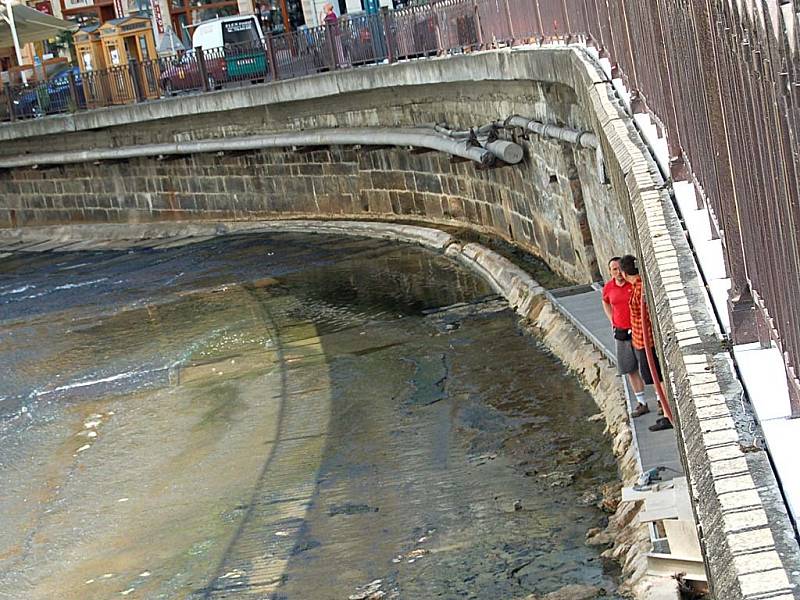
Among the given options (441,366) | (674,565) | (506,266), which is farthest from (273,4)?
(674,565)

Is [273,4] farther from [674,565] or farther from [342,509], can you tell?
[674,565]

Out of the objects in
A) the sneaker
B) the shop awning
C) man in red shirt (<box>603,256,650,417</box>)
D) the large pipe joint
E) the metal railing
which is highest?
the shop awning

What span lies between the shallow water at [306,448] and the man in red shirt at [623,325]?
0.63 m

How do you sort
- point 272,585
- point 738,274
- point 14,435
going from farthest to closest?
point 14,435
point 272,585
point 738,274

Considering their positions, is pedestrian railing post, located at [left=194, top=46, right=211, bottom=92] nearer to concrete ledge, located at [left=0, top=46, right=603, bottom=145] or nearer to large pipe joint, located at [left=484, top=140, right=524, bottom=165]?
concrete ledge, located at [left=0, top=46, right=603, bottom=145]

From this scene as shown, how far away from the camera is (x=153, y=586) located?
33.7 feet

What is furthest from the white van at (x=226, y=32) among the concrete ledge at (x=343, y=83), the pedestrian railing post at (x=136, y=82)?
the concrete ledge at (x=343, y=83)

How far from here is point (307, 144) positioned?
82.3 ft

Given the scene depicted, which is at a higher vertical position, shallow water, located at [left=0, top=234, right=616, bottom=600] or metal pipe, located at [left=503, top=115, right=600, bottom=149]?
metal pipe, located at [left=503, top=115, right=600, bottom=149]

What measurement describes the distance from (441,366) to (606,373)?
3274 millimetres

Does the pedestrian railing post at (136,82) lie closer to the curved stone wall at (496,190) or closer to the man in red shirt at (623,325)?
the curved stone wall at (496,190)

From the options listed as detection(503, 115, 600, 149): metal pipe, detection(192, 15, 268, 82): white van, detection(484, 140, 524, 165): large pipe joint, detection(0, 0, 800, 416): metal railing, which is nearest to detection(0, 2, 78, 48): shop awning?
detection(192, 15, 268, 82): white van

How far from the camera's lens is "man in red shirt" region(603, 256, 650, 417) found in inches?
404

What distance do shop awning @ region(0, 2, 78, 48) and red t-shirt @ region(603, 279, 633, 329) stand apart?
28.3m
